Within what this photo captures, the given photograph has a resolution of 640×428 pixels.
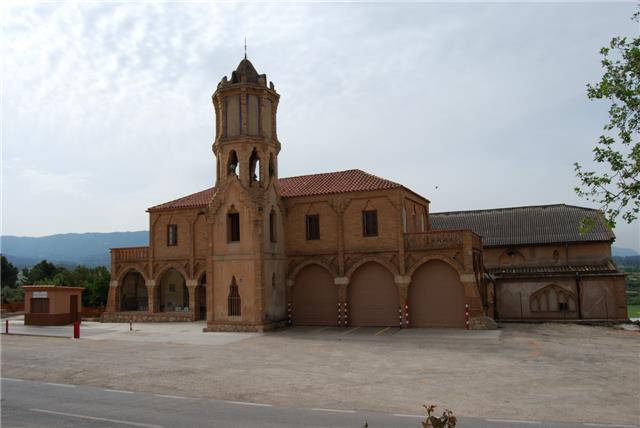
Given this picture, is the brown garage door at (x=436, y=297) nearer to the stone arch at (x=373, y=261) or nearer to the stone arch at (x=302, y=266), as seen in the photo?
the stone arch at (x=373, y=261)

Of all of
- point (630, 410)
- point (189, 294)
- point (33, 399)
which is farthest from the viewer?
point (189, 294)

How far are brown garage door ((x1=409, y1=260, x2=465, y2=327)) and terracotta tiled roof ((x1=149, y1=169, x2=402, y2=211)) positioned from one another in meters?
5.69

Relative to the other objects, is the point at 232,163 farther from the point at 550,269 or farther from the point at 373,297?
the point at 550,269

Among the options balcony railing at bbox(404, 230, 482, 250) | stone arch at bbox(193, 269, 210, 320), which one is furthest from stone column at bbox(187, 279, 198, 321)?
balcony railing at bbox(404, 230, 482, 250)

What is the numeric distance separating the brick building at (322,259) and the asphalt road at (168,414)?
17061mm

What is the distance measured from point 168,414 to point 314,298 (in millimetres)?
22511

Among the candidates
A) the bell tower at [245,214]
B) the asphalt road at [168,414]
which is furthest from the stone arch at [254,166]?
the asphalt road at [168,414]

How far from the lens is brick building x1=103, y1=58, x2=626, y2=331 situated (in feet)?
105

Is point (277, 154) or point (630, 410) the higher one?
point (277, 154)

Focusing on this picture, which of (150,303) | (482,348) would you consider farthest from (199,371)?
(150,303)

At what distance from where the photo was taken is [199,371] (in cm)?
1895

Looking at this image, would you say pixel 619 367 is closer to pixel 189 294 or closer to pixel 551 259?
pixel 551 259

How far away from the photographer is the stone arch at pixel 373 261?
3283cm

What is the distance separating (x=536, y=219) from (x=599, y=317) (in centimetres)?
1146
